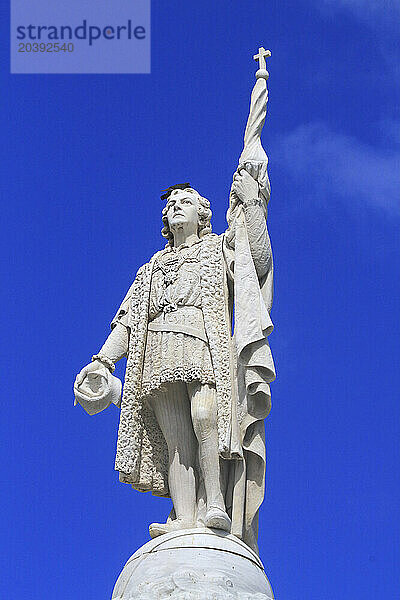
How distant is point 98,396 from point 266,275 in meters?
1.98

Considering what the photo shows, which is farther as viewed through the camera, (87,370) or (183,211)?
(183,211)

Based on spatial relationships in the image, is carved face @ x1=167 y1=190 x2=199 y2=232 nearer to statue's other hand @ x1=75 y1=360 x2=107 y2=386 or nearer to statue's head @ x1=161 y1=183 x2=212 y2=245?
statue's head @ x1=161 y1=183 x2=212 y2=245

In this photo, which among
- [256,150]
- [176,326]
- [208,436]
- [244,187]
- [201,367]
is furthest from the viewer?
[256,150]

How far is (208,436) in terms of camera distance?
9.83 m

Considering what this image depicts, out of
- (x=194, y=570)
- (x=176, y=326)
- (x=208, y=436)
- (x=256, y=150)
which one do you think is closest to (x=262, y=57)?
(x=256, y=150)

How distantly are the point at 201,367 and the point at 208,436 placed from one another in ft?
2.06

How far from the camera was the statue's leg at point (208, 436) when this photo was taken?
381 inches

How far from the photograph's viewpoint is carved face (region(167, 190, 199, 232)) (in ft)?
36.1

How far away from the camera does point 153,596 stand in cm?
889

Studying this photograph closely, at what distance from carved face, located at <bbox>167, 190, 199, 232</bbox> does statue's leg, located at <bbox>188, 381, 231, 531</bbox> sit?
183cm

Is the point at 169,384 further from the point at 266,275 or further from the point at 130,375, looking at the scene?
the point at 266,275

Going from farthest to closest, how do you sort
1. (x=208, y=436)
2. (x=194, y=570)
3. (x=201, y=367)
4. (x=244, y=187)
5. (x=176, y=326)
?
(x=244, y=187)
(x=176, y=326)
(x=201, y=367)
(x=208, y=436)
(x=194, y=570)

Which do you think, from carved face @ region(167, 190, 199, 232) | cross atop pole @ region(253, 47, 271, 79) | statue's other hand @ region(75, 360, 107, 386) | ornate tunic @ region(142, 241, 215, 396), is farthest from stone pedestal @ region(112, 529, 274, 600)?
cross atop pole @ region(253, 47, 271, 79)

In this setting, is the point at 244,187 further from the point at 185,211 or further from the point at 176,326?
the point at 176,326
